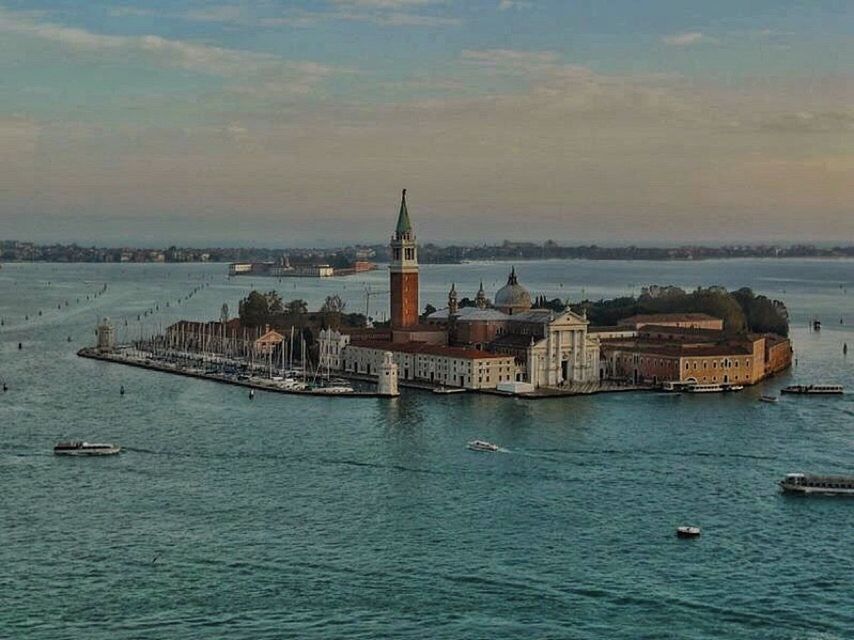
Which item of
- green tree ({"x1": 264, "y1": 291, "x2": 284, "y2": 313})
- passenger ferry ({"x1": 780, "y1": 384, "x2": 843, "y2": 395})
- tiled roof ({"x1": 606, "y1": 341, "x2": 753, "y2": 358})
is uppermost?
green tree ({"x1": 264, "y1": 291, "x2": 284, "y2": 313})

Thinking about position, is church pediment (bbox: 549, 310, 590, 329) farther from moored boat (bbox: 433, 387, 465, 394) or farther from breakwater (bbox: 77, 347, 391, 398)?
breakwater (bbox: 77, 347, 391, 398)

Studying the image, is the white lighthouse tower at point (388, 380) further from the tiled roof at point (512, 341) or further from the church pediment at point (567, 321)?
the church pediment at point (567, 321)

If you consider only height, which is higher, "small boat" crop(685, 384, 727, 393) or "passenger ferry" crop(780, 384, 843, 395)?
"passenger ferry" crop(780, 384, 843, 395)

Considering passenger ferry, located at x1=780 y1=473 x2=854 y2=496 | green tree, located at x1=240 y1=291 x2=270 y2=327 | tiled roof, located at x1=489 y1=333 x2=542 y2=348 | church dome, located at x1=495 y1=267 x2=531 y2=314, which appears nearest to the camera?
passenger ferry, located at x1=780 y1=473 x2=854 y2=496

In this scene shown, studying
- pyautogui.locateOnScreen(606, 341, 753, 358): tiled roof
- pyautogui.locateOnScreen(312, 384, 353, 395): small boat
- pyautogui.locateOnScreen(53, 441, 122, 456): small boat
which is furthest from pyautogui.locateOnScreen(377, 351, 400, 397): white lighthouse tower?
pyautogui.locateOnScreen(53, 441, 122, 456): small boat

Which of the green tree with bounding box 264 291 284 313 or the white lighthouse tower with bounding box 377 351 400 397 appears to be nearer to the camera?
the white lighthouse tower with bounding box 377 351 400 397

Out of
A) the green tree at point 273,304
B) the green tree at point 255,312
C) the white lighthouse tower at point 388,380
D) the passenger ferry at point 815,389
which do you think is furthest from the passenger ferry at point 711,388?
the green tree at point 273,304
